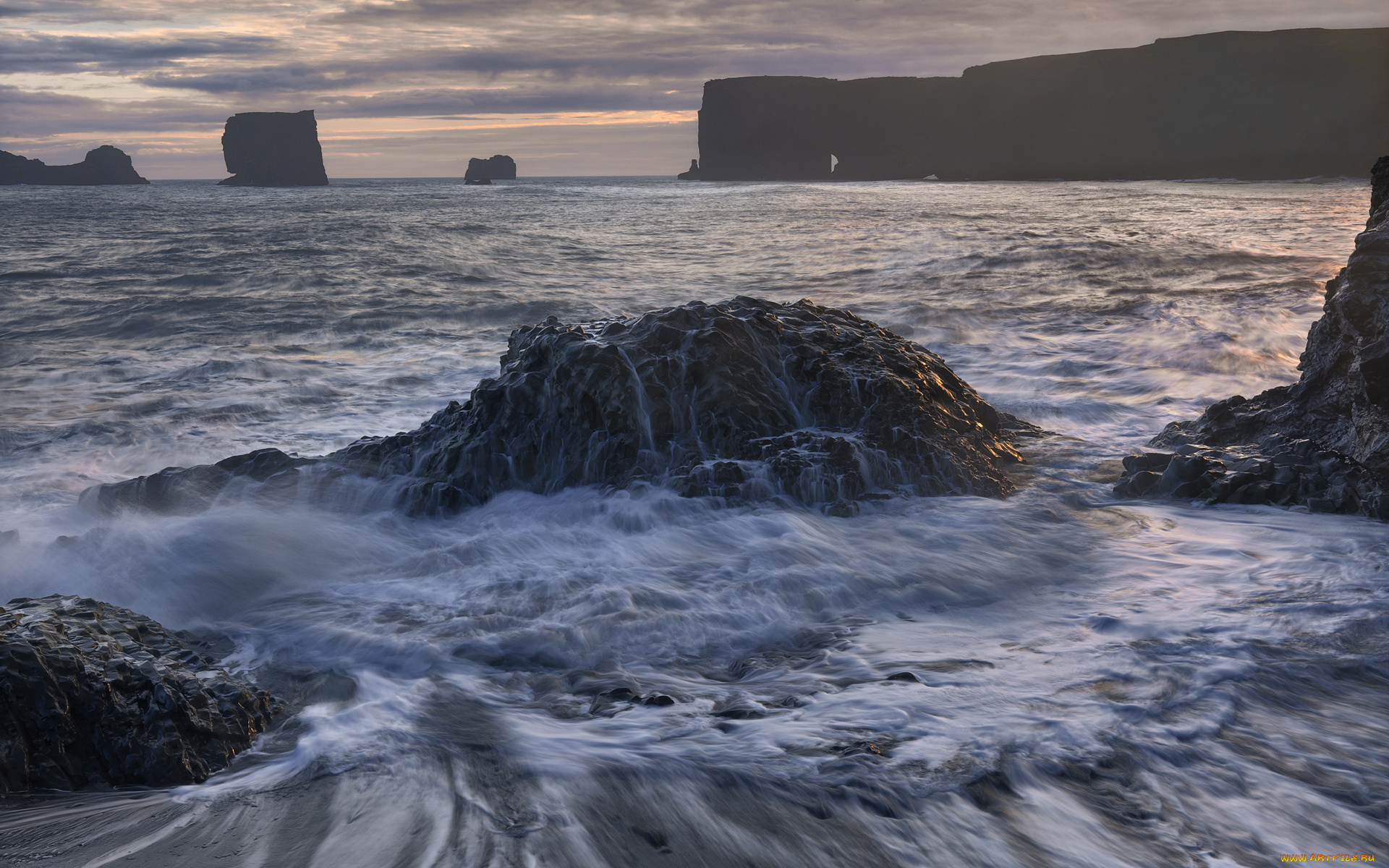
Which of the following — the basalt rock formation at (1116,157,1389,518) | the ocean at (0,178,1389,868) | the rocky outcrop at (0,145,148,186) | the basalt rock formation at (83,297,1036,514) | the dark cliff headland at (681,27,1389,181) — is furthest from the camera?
the rocky outcrop at (0,145,148,186)

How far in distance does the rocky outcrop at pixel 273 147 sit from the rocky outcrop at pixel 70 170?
1323cm

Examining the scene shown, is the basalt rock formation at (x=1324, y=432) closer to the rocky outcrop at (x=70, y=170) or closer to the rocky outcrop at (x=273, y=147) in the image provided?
the rocky outcrop at (x=273, y=147)

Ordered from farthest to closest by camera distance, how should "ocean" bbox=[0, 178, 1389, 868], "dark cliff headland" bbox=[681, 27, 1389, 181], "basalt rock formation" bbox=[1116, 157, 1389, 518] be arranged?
"dark cliff headland" bbox=[681, 27, 1389, 181]
"basalt rock formation" bbox=[1116, 157, 1389, 518]
"ocean" bbox=[0, 178, 1389, 868]

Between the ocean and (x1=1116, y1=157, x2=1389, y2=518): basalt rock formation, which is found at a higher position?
(x1=1116, y1=157, x2=1389, y2=518): basalt rock formation

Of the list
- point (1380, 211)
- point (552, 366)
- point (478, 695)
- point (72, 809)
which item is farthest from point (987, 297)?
point (72, 809)

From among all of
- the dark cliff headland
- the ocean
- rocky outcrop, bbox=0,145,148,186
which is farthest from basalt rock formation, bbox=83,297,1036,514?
rocky outcrop, bbox=0,145,148,186

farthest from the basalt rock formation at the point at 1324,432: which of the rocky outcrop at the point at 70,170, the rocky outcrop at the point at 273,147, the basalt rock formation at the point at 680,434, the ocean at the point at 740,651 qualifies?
the rocky outcrop at the point at 70,170

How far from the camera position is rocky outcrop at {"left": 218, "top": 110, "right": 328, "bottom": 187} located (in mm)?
94562

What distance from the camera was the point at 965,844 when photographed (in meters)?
1.93

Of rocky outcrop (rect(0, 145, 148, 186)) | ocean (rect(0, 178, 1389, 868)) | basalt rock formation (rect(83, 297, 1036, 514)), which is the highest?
rocky outcrop (rect(0, 145, 148, 186))

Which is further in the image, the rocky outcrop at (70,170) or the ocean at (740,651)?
the rocky outcrop at (70,170)

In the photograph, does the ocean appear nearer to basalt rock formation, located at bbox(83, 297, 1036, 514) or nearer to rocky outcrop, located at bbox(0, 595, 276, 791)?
rocky outcrop, located at bbox(0, 595, 276, 791)

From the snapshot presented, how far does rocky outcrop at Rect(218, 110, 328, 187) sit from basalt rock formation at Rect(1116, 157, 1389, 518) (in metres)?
107

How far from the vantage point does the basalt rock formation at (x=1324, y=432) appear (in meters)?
3.90
